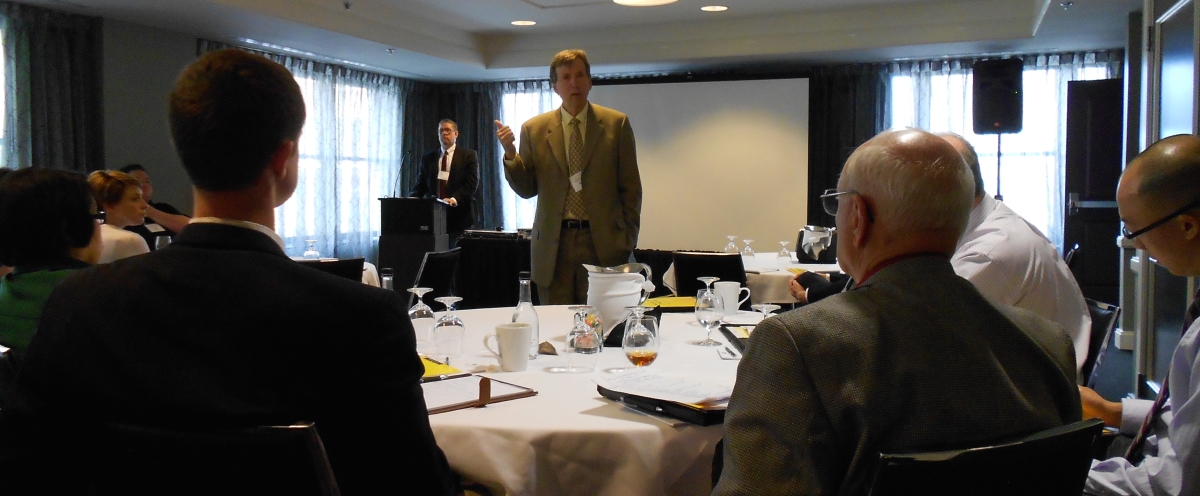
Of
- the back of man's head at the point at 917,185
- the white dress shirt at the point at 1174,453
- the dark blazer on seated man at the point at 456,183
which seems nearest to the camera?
the back of man's head at the point at 917,185

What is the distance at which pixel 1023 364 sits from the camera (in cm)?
114

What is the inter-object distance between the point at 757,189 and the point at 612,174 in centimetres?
508

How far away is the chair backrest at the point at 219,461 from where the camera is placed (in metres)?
0.92

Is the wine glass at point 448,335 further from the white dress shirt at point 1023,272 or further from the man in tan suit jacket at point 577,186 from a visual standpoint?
the man in tan suit jacket at point 577,186

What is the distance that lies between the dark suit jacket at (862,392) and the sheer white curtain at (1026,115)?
291 inches

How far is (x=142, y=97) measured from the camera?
22.1ft

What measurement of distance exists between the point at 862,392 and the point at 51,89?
697cm

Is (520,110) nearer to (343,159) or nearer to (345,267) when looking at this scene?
(343,159)

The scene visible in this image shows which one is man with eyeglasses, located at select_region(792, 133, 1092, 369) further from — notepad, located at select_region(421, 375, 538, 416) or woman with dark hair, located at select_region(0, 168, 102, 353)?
woman with dark hair, located at select_region(0, 168, 102, 353)

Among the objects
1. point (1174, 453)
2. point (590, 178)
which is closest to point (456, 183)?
point (590, 178)

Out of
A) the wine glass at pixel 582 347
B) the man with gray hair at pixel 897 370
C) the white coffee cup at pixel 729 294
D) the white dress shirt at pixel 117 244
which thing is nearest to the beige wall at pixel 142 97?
the white dress shirt at pixel 117 244

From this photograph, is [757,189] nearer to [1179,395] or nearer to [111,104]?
[111,104]

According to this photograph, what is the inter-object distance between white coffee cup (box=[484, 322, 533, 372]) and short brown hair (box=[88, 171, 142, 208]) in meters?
3.08

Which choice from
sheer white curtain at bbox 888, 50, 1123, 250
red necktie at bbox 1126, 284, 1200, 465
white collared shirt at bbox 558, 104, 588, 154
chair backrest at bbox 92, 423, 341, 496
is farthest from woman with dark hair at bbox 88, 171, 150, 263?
sheer white curtain at bbox 888, 50, 1123, 250
